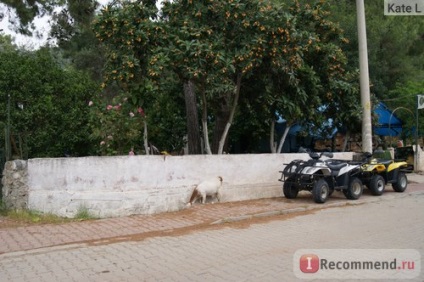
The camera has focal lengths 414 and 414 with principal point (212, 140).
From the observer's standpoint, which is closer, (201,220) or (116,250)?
(116,250)

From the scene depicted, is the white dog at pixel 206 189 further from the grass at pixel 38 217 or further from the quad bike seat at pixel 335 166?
the quad bike seat at pixel 335 166

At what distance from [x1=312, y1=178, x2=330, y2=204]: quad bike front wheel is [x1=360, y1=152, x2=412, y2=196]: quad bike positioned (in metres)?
1.62

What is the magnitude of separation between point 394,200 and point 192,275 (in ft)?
26.7

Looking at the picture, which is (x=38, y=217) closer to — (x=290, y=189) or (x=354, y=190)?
(x=290, y=189)

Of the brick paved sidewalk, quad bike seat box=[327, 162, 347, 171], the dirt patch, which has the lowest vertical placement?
the dirt patch

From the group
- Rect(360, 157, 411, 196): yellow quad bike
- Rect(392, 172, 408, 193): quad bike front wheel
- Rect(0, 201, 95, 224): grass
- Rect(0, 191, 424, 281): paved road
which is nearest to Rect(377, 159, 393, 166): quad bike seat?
Rect(360, 157, 411, 196): yellow quad bike

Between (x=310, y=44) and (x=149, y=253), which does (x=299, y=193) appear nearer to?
(x=310, y=44)

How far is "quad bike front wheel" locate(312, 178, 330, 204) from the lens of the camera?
10347 millimetres

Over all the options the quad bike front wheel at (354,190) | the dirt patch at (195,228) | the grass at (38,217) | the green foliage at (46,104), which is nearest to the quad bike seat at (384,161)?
the quad bike front wheel at (354,190)

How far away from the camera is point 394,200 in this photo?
11.4 meters

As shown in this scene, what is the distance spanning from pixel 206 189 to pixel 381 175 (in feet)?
18.4

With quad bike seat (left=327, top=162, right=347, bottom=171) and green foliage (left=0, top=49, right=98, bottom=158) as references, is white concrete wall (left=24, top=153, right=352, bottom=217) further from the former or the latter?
quad bike seat (left=327, top=162, right=347, bottom=171)

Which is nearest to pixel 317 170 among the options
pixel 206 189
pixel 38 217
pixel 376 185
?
pixel 376 185

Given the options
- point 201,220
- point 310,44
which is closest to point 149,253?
point 201,220
